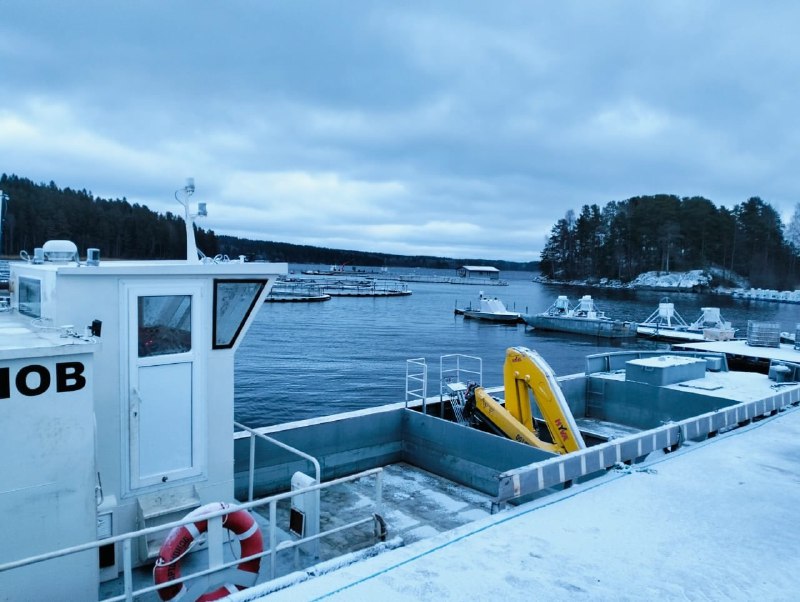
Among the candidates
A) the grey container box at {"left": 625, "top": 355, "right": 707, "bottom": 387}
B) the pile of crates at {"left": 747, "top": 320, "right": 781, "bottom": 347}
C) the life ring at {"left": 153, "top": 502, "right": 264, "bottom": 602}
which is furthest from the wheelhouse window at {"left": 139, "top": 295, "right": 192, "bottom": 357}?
the pile of crates at {"left": 747, "top": 320, "right": 781, "bottom": 347}

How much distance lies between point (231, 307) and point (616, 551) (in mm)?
4697

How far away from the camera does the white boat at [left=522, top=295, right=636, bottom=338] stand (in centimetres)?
5259

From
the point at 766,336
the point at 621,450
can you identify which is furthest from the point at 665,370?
the point at 766,336

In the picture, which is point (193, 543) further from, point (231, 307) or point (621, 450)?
point (621, 450)

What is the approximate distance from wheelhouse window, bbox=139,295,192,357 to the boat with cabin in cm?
1

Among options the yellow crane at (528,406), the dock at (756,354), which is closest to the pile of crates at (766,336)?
the dock at (756,354)

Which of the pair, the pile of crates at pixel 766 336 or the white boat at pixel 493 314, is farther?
the white boat at pixel 493 314

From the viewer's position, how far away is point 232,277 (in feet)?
20.7

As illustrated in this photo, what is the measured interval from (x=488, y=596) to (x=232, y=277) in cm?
404

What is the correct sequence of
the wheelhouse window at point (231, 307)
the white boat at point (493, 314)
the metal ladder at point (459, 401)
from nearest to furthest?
the wheelhouse window at point (231, 307), the metal ladder at point (459, 401), the white boat at point (493, 314)

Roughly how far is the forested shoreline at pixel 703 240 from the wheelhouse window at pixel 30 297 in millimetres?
138564

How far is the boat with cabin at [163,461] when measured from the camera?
464 centimetres

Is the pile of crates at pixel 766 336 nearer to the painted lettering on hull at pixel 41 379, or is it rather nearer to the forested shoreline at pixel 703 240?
the painted lettering on hull at pixel 41 379

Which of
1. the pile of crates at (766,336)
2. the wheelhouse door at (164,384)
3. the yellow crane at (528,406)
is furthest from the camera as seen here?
the pile of crates at (766,336)
